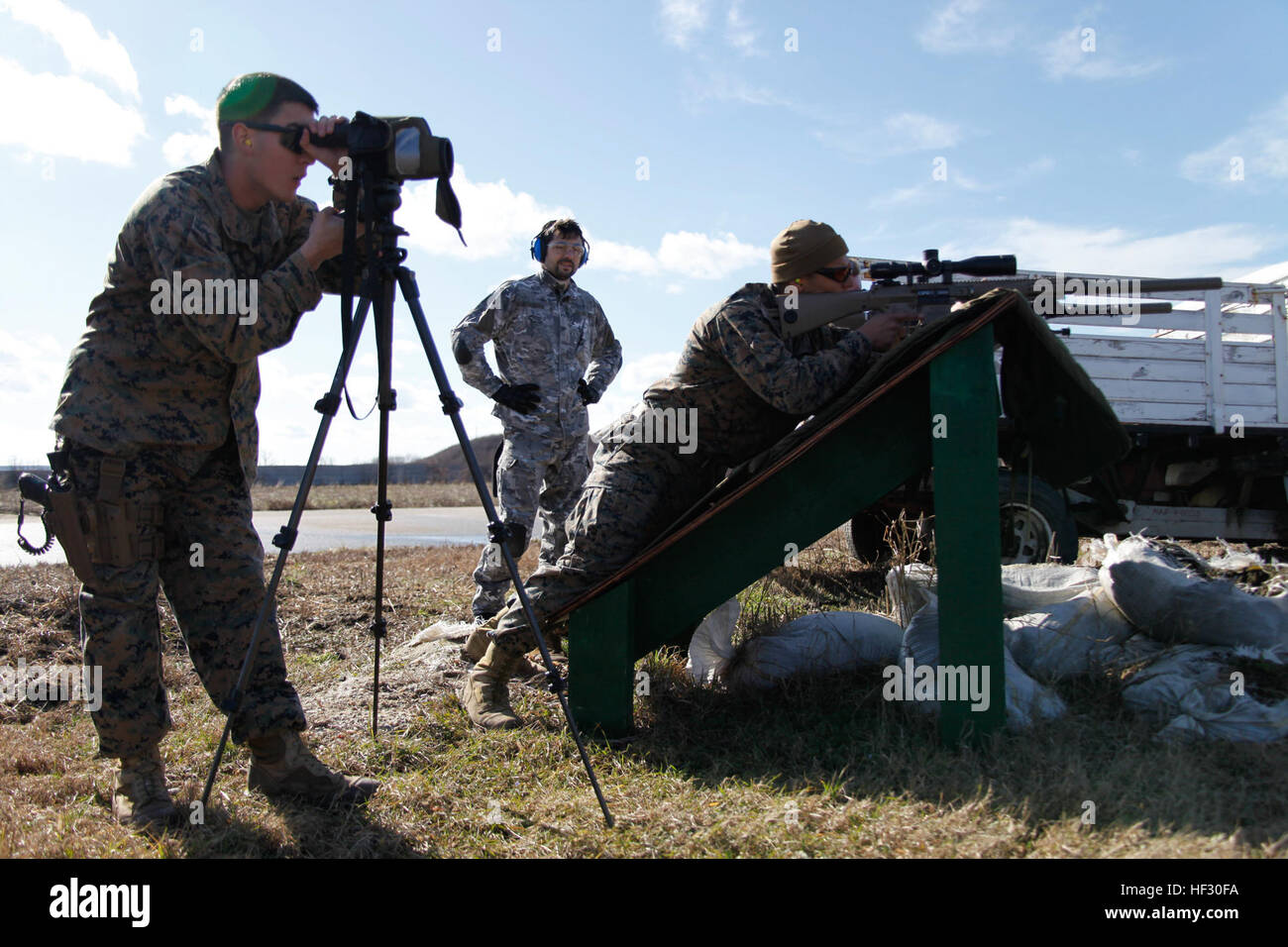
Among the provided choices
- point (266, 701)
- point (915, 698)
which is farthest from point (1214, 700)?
point (266, 701)

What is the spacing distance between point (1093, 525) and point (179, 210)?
5859mm

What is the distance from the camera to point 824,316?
3256mm

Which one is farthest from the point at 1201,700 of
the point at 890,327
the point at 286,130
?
the point at 286,130

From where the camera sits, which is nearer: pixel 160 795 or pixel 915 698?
pixel 160 795

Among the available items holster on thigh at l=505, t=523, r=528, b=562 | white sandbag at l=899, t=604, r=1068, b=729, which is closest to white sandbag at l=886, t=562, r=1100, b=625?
white sandbag at l=899, t=604, r=1068, b=729

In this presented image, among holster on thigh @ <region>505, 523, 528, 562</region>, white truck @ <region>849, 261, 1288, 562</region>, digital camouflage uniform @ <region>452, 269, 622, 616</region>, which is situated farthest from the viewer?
white truck @ <region>849, 261, 1288, 562</region>

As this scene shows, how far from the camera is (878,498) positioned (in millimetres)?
2951

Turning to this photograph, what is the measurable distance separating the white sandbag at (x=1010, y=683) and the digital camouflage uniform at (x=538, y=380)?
210cm

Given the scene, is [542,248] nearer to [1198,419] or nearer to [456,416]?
[456,416]

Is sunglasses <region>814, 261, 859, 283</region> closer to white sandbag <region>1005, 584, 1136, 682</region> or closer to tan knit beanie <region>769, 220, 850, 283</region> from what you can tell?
tan knit beanie <region>769, 220, 850, 283</region>

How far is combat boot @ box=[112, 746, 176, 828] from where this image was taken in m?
2.48
